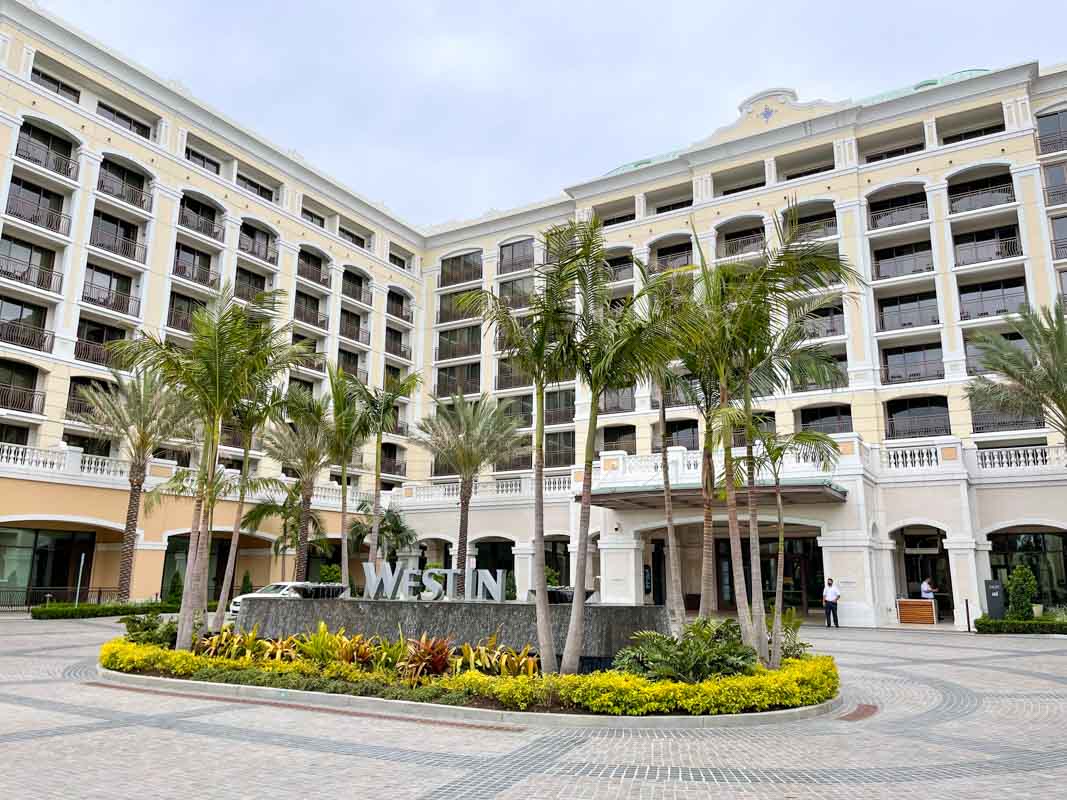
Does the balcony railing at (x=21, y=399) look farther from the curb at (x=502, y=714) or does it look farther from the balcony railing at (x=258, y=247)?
the curb at (x=502, y=714)

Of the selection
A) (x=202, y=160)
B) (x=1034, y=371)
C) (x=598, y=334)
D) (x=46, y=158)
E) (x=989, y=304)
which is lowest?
(x=598, y=334)

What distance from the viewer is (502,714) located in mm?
10719

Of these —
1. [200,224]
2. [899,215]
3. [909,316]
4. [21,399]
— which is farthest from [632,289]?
[21,399]

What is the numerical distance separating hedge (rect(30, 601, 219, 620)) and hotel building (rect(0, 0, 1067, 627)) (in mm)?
2881

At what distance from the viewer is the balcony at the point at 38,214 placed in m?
35.2

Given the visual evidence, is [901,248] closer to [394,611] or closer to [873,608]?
[873,608]

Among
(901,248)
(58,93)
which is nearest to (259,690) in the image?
(58,93)

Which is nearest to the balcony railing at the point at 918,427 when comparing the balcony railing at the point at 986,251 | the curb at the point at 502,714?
the balcony railing at the point at 986,251

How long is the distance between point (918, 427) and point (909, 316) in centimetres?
595

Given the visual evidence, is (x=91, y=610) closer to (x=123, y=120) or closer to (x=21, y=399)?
(x=21, y=399)

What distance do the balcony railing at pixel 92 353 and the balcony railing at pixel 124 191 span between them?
23.9 feet

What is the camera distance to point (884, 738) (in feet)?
32.2

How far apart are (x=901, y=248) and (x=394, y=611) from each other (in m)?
36.2

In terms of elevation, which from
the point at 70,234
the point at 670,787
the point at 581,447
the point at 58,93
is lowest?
the point at 670,787
